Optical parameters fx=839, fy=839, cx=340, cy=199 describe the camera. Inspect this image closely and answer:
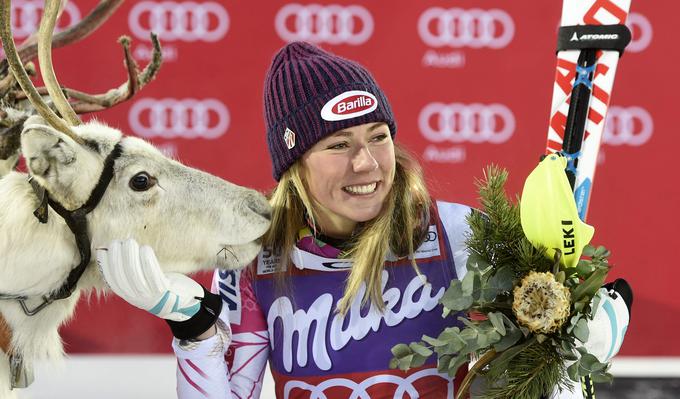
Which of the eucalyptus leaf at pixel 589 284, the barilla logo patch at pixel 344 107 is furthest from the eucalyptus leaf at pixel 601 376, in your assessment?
the barilla logo patch at pixel 344 107

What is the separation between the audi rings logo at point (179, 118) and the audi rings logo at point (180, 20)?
247 mm

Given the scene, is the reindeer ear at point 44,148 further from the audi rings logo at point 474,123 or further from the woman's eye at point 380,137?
the audi rings logo at point 474,123

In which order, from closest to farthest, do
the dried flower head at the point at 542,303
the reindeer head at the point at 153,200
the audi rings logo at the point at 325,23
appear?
the dried flower head at the point at 542,303
the reindeer head at the point at 153,200
the audi rings logo at the point at 325,23

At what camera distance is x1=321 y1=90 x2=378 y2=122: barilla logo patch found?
1436mm

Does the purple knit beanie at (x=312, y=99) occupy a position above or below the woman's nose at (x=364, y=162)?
above

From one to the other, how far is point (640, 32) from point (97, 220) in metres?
2.56

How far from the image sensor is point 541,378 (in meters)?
1.17

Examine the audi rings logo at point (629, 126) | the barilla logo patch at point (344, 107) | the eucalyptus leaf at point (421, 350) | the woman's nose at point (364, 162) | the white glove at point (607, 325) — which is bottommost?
the audi rings logo at point (629, 126)

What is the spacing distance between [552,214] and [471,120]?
86.0 inches

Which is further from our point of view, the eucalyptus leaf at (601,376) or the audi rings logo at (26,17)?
the audi rings logo at (26,17)

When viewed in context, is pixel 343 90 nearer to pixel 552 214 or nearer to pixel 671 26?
pixel 552 214

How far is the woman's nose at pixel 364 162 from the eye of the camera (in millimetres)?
1413

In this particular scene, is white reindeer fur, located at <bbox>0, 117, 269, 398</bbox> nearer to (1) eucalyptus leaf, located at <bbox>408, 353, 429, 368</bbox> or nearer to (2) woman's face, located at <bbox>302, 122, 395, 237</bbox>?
(2) woman's face, located at <bbox>302, 122, 395, 237</bbox>

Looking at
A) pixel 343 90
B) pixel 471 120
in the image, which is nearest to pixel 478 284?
pixel 343 90
